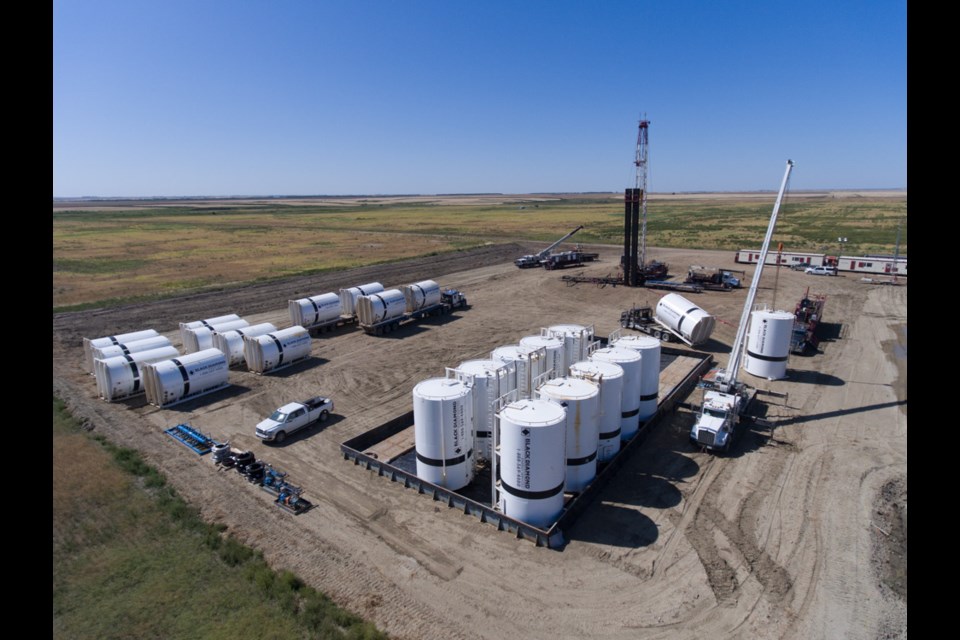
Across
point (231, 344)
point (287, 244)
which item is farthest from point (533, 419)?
point (287, 244)

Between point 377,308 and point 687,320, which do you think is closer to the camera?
point 687,320

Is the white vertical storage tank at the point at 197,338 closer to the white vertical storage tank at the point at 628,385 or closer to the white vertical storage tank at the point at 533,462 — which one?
the white vertical storage tank at the point at 533,462

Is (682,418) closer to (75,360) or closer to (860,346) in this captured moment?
(860,346)

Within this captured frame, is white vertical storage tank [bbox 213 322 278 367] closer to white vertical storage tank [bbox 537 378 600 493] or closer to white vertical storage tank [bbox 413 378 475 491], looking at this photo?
white vertical storage tank [bbox 413 378 475 491]

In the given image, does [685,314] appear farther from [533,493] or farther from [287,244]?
[287,244]

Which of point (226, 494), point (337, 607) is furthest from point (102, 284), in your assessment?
point (337, 607)

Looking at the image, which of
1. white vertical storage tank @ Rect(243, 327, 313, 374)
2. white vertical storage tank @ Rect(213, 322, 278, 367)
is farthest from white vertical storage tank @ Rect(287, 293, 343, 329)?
white vertical storage tank @ Rect(213, 322, 278, 367)
